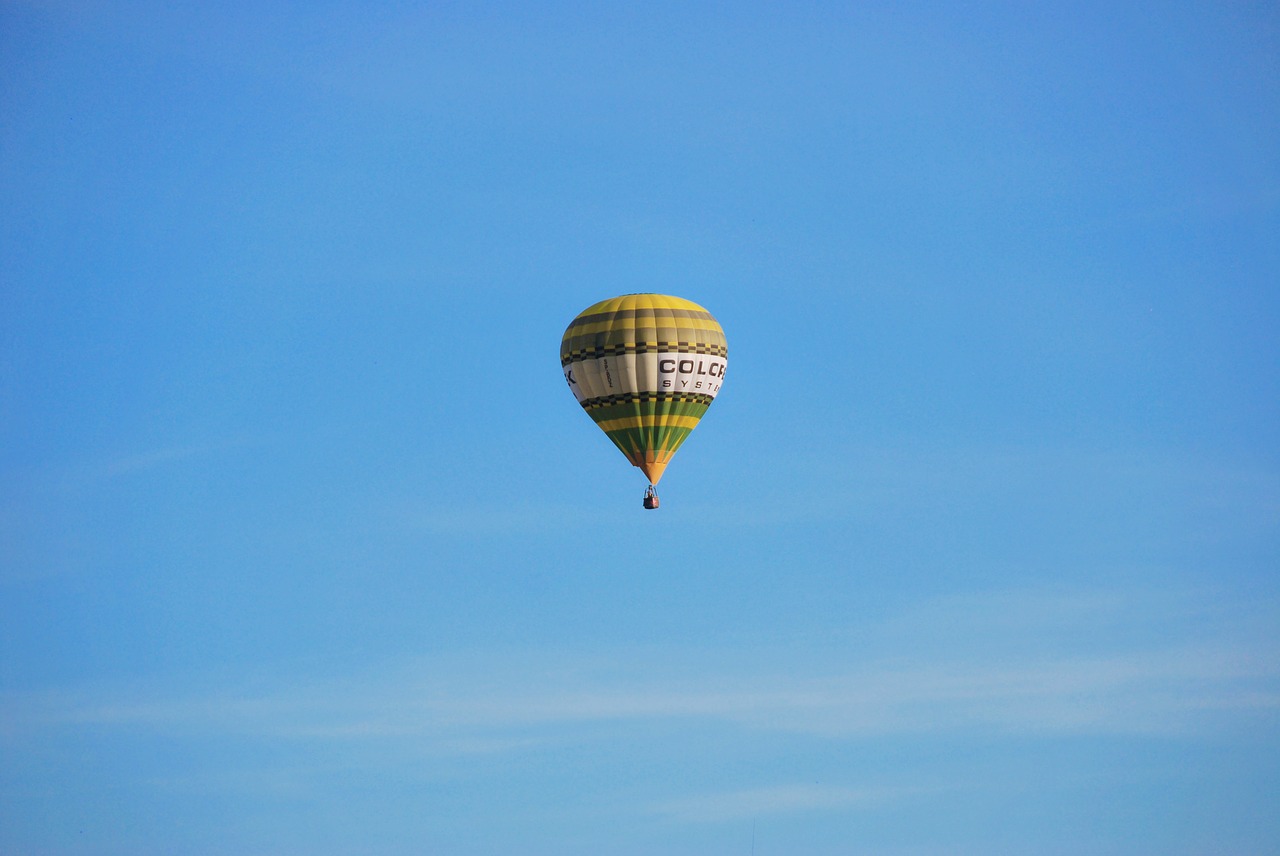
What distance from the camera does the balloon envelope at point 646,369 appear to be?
12362 cm

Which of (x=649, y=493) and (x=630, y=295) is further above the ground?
(x=630, y=295)

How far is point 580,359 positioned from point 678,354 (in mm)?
4247

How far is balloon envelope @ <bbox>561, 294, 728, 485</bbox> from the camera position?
12362cm

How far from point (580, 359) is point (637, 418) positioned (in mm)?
3438

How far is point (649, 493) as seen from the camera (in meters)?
126

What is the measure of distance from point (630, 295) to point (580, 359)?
3.42 meters

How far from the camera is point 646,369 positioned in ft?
405

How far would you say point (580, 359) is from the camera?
125 m

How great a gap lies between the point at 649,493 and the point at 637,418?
3401 mm

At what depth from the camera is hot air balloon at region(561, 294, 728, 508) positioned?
12362 cm

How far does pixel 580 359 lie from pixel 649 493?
20.9 ft

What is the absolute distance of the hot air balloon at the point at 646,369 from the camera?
124m

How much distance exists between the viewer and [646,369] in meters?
124

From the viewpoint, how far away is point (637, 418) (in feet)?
409
